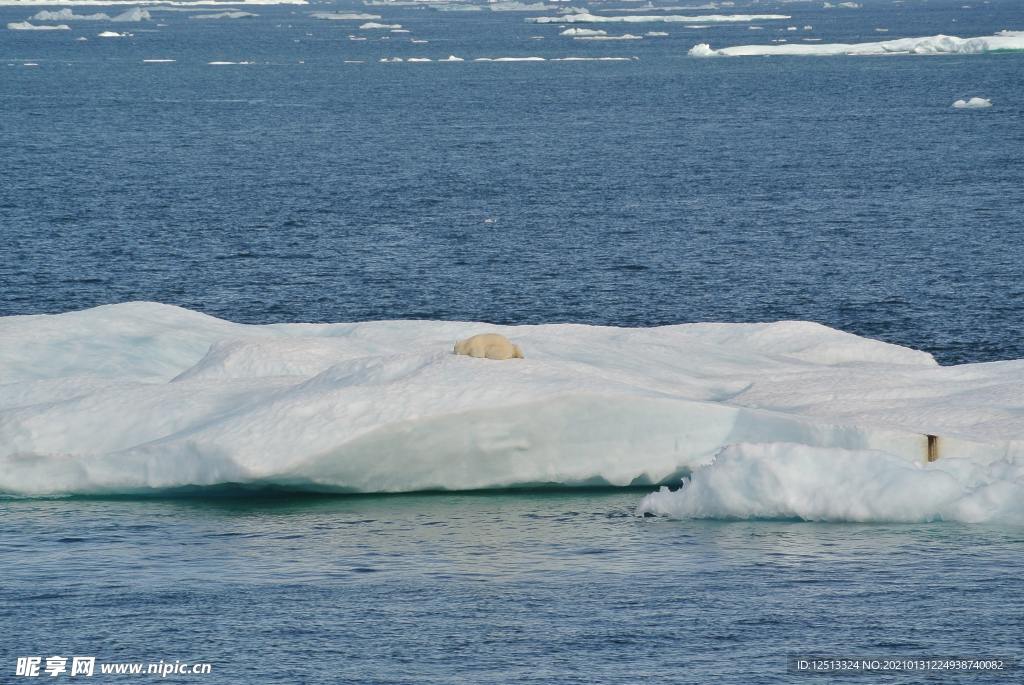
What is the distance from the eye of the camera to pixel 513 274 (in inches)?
2170

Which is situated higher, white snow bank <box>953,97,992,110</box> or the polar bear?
the polar bear

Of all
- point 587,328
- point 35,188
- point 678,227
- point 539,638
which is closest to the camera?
point 539,638

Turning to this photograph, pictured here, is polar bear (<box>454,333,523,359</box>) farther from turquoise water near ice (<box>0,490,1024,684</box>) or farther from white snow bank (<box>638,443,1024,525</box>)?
white snow bank (<box>638,443,1024,525</box>)

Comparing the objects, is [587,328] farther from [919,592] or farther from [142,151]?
[142,151]

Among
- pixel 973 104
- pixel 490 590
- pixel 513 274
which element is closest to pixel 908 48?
pixel 973 104

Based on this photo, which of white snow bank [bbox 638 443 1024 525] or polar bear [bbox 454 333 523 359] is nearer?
white snow bank [bbox 638 443 1024 525]

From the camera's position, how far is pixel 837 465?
21.9 meters

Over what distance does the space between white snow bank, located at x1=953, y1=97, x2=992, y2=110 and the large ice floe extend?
281ft

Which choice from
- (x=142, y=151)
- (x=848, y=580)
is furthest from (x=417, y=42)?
(x=848, y=580)

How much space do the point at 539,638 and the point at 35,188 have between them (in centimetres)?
6281

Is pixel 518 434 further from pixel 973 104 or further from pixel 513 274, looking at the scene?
pixel 973 104

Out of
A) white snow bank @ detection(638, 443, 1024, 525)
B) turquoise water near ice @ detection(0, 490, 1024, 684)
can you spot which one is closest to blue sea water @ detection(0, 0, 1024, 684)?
turquoise water near ice @ detection(0, 490, 1024, 684)

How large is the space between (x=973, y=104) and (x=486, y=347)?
9029cm

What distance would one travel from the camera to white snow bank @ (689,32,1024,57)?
14825 cm
